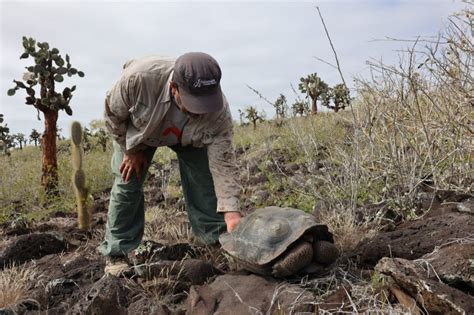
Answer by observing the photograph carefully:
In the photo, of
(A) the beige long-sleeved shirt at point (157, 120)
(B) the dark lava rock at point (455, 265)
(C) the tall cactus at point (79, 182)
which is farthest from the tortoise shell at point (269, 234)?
(C) the tall cactus at point (79, 182)

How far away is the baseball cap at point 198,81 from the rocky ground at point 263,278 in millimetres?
1097

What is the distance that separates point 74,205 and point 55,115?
1420mm

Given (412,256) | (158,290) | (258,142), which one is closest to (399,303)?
(412,256)

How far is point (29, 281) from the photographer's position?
3.73 meters

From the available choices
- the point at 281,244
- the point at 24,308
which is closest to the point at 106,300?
the point at 24,308

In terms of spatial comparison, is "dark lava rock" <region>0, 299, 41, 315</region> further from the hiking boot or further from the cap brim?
the cap brim

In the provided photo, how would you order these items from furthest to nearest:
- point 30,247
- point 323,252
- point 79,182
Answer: point 79,182 → point 30,247 → point 323,252

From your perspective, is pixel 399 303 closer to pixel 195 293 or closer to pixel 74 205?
pixel 195 293

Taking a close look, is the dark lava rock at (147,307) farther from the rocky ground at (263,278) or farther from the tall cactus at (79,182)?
the tall cactus at (79,182)

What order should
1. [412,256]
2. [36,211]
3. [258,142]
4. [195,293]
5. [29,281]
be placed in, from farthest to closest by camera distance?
[258,142] → [36,211] → [29,281] → [412,256] → [195,293]

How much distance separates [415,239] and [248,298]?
1.31 m

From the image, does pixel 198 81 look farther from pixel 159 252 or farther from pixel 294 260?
pixel 159 252

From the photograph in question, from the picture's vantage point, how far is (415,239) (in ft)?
11.1

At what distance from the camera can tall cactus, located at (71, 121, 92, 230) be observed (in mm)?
5410
